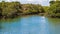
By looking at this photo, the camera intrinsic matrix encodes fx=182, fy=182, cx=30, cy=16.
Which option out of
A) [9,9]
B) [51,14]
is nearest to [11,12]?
[9,9]

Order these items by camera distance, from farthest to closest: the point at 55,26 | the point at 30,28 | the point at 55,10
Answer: the point at 55,10
the point at 55,26
the point at 30,28

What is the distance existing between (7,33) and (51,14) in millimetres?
12175

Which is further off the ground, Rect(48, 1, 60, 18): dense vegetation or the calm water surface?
the calm water surface

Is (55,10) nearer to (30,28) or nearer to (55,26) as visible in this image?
(55,26)

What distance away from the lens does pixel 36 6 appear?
32.1 metres

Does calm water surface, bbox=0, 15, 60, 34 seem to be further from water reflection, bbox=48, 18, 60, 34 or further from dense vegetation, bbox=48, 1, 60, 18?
dense vegetation, bbox=48, 1, 60, 18

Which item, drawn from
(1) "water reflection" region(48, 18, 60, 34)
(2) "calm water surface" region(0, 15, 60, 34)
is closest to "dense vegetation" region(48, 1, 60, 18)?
(1) "water reflection" region(48, 18, 60, 34)

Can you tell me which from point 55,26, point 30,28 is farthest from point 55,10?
point 30,28

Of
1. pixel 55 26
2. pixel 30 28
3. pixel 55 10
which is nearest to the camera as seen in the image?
pixel 30 28

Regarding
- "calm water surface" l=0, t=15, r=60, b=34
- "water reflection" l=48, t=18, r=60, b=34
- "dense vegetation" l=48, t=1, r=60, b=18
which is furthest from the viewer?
"dense vegetation" l=48, t=1, r=60, b=18

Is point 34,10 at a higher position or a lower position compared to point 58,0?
lower

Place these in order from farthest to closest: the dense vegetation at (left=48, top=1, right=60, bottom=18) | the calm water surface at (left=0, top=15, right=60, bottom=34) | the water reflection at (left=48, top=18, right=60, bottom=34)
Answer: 1. the dense vegetation at (left=48, top=1, right=60, bottom=18)
2. the water reflection at (left=48, top=18, right=60, bottom=34)
3. the calm water surface at (left=0, top=15, right=60, bottom=34)

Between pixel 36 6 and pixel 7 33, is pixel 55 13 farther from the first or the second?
pixel 7 33

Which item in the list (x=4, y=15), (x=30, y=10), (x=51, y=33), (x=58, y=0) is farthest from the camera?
(x=30, y=10)
